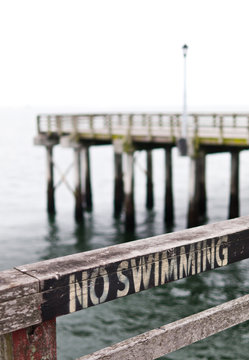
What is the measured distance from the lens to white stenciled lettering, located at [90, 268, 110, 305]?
1.94 meters

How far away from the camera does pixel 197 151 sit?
60.1ft

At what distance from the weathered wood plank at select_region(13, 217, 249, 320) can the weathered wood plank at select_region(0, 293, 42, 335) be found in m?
0.03

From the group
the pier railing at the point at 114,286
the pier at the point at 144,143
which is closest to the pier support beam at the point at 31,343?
the pier railing at the point at 114,286

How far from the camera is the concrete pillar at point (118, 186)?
2417 cm

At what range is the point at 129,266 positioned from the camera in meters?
2.04

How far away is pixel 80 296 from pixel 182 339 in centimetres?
57

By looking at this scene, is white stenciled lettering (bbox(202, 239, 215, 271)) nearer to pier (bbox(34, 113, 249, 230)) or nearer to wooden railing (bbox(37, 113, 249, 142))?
pier (bbox(34, 113, 249, 230))

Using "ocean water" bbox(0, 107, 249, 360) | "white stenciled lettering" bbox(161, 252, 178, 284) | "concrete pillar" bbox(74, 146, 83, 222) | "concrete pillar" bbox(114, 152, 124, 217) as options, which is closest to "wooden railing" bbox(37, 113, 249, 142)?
"concrete pillar" bbox(74, 146, 83, 222)

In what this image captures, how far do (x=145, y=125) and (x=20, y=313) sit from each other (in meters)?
19.3

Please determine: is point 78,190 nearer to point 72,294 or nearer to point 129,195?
point 129,195

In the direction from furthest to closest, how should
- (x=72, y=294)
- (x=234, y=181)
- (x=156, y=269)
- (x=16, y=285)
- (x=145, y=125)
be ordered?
(x=145, y=125)
(x=234, y=181)
(x=156, y=269)
(x=72, y=294)
(x=16, y=285)

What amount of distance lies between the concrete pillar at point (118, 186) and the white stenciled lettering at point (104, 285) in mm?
21955

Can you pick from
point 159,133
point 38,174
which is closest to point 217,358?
point 159,133

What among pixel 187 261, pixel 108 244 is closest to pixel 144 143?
pixel 108 244
